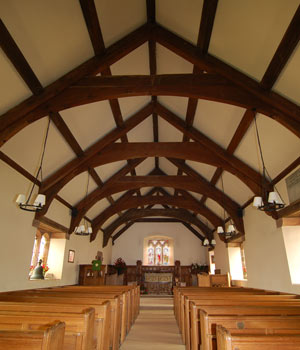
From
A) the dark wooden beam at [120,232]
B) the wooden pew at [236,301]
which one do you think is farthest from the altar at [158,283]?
the wooden pew at [236,301]

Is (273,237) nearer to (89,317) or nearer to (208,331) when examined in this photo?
(208,331)

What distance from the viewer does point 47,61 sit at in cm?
357

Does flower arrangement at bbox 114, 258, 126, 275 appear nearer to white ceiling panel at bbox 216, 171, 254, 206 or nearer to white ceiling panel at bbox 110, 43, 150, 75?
white ceiling panel at bbox 216, 171, 254, 206

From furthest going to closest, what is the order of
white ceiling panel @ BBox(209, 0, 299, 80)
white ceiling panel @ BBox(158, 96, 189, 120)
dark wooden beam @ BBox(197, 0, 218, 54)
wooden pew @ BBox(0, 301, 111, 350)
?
white ceiling panel @ BBox(158, 96, 189, 120), dark wooden beam @ BBox(197, 0, 218, 54), white ceiling panel @ BBox(209, 0, 299, 80), wooden pew @ BBox(0, 301, 111, 350)

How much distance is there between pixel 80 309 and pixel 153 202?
7.80m

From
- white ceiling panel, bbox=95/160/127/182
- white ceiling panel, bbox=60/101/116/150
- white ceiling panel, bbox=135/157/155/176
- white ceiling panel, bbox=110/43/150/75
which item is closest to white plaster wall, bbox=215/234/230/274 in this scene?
white ceiling panel, bbox=135/157/155/176

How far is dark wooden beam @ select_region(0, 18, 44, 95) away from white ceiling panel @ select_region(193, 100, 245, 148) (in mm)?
3112

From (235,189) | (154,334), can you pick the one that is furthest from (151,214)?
(154,334)

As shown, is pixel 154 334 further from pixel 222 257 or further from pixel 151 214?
pixel 151 214

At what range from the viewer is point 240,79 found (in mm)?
3816

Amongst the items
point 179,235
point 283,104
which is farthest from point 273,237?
point 179,235

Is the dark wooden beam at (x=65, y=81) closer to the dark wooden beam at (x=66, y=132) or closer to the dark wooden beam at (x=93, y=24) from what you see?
the dark wooden beam at (x=93, y=24)

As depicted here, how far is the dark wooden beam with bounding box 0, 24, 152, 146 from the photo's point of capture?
360 cm

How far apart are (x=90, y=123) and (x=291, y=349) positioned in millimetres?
4925
